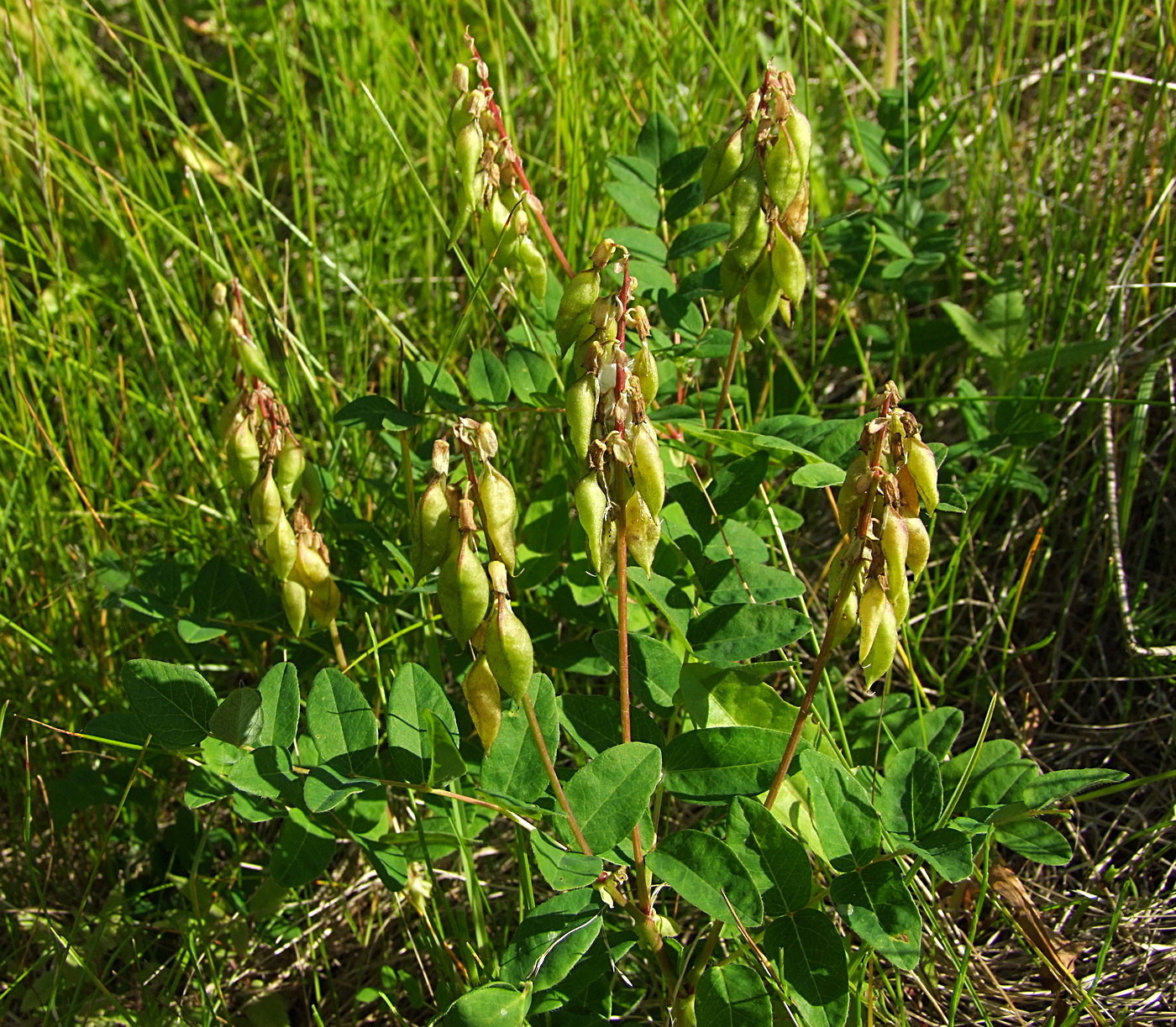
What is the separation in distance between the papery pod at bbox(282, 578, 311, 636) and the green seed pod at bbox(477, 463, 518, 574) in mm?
499

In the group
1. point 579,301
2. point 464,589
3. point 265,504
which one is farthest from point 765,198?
point 265,504

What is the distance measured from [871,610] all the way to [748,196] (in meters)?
0.48

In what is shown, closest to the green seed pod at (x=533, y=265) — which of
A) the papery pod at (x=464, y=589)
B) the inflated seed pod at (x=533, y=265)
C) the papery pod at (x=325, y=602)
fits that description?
the inflated seed pod at (x=533, y=265)

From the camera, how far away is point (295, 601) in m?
1.42

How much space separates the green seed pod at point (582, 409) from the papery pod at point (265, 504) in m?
0.53

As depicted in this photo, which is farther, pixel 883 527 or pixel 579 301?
pixel 579 301

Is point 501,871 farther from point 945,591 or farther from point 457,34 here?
point 457,34

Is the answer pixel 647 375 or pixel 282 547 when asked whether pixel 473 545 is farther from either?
pixel 282 547

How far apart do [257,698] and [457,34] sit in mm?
1913

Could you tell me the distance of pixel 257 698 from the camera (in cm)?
121

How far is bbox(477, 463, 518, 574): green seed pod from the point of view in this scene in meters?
0.98

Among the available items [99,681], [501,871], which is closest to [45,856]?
[99,681]

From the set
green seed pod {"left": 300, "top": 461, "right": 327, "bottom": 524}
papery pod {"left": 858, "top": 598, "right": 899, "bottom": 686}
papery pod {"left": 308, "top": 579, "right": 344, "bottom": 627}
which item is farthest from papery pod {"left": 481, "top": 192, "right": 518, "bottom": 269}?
papery pod {"left": 858, "top": 598, "right": 899, "bottom": 686}

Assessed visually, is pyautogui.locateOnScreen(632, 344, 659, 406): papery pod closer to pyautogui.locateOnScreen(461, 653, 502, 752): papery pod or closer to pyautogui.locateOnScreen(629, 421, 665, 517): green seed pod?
pyautogui.locateOnScreen(629, 421, 665, 517): green seed pod
